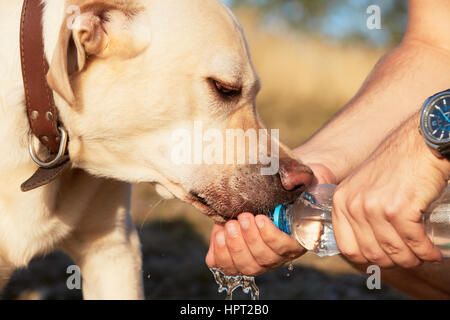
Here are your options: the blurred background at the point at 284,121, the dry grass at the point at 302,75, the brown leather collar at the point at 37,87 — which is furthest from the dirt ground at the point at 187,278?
the dry grass at the point at 302,75

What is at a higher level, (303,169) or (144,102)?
(144,102)

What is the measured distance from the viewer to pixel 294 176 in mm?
2113

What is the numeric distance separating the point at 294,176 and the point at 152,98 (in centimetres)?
60

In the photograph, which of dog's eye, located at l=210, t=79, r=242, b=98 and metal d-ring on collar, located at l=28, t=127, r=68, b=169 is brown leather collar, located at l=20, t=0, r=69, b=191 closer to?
metal d-ring on collar, located at l=28, t=127, r=68, b=169

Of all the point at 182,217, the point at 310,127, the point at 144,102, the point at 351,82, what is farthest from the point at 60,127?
the point at 351,82

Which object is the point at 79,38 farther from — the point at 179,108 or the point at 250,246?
the point at 250,246

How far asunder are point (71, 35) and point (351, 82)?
9.55m

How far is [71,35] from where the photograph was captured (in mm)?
1951

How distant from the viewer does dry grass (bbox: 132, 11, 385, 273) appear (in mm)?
9352

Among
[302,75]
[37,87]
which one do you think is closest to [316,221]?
[37,87]

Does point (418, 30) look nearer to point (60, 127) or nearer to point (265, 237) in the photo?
point (265, 237)

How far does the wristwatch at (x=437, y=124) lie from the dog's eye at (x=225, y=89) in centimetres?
78

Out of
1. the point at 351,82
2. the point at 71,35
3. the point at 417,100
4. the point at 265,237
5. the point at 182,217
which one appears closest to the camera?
the point at 71,35

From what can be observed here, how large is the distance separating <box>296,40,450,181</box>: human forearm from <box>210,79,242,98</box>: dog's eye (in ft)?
1.52
